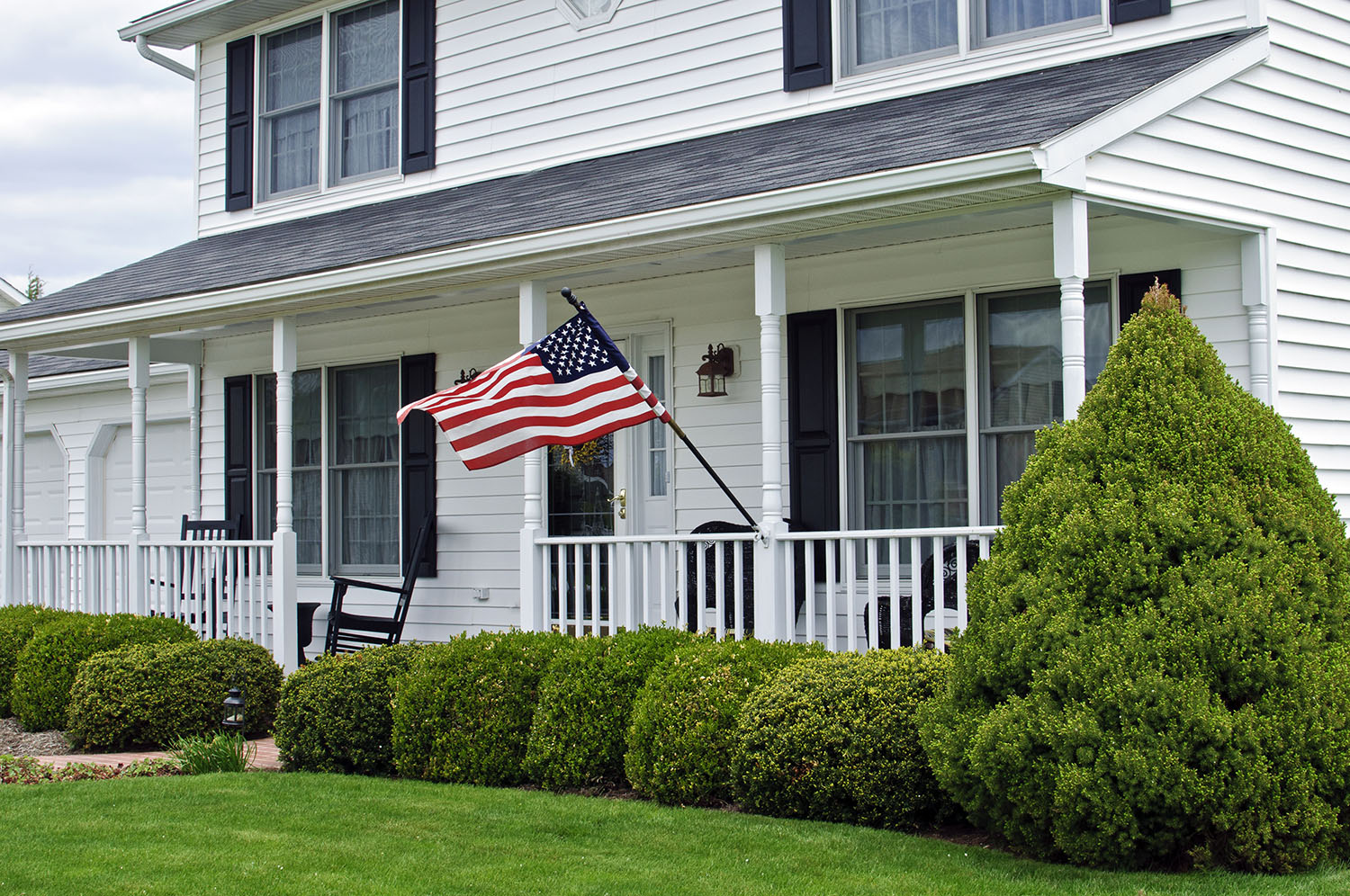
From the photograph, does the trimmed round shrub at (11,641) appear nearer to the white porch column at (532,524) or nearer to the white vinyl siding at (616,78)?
the white porch column at (532,524)

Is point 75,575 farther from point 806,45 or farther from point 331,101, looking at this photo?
point 806,45

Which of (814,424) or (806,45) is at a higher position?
(806,45)

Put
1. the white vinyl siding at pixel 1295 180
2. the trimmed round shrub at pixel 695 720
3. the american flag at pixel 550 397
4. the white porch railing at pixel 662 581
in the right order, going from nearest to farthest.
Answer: the trimmed round shrub at pixel 695 720 < the white vinyl siding at pixel 1295 180 < the american flag at pixel 550 397 < the white porch railing at pixel 662 581

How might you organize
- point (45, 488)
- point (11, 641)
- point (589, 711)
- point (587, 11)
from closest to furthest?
point (589, 711), point (11, 641), point (587, 11), point (45, 488)

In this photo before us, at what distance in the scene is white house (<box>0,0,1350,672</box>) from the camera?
293 inches

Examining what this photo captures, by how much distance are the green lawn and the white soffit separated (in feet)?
25.6

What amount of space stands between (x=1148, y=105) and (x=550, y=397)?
3318 mm

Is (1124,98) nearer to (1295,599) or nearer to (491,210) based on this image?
(1295,599)

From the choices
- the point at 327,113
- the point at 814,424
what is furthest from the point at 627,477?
the point at 327,113

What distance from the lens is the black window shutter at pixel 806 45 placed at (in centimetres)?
947

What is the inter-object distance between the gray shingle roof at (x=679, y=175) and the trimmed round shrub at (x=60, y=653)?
248 centimetres

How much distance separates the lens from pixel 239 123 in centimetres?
1302

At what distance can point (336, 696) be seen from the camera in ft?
25.4

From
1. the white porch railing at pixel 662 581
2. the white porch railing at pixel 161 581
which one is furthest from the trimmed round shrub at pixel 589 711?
the white porch railing at pixel 161 581
